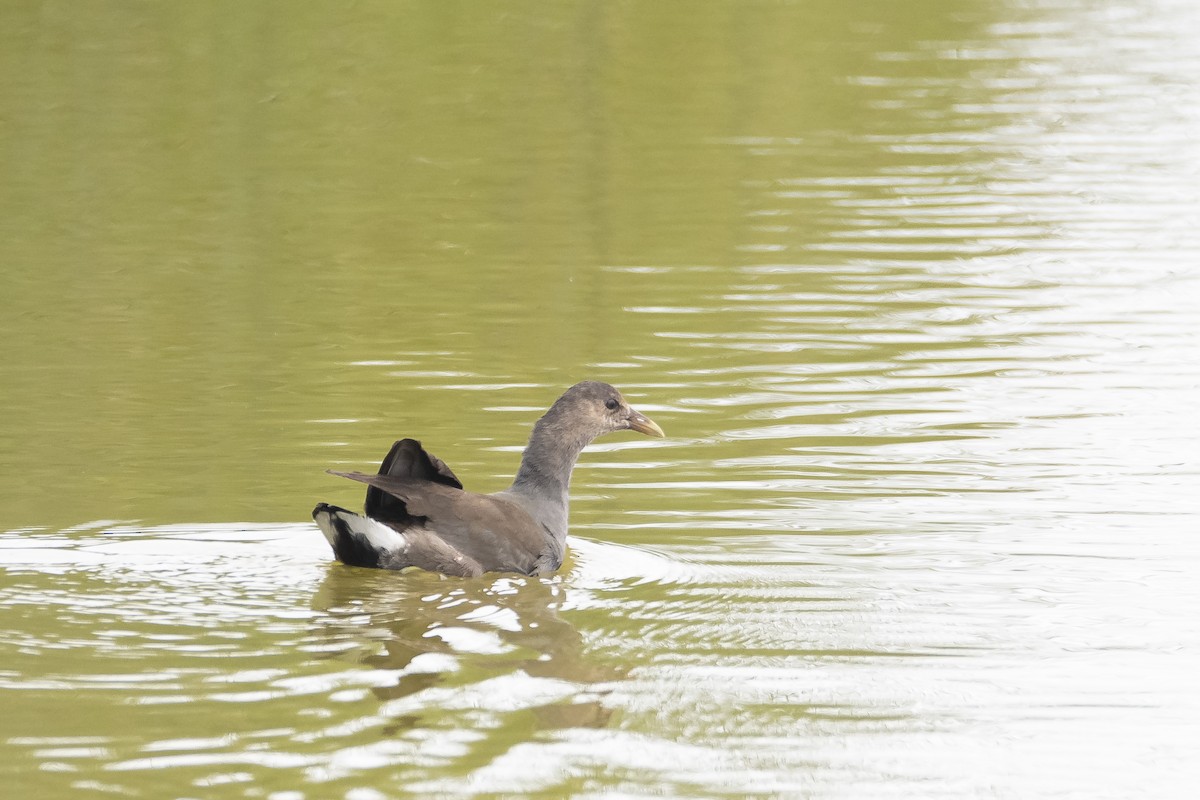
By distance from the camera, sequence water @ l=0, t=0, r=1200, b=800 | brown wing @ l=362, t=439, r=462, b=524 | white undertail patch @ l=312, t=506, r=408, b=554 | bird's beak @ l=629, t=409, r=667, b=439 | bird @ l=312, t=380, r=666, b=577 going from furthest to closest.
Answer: bird's beak @ l=629, t=409, r=667, b=439 → brown wing @ l=362, t=439, r=462, b=524 → bird @ l=312, t=380, r=666, b=577 → white undertail patch @ l=312, t=506, r=408, b=554 → water @ l=0, t=0, r=1200, b=800

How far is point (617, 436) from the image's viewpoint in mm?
11836

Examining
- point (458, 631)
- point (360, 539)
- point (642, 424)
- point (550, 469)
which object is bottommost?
point (458, 631)

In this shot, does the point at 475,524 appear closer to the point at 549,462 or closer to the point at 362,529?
the point at 362,529

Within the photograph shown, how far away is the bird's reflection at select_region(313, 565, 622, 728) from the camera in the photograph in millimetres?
7449

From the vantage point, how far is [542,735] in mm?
6809

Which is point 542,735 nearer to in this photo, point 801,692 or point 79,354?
point 801,692

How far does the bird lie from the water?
0.54 feet

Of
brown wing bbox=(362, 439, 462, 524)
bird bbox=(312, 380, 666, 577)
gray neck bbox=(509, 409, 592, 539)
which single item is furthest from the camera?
gray neck bbox=(509, 409, 592, 539)

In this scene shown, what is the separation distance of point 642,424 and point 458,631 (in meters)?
2.28

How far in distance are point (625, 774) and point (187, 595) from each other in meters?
2.66

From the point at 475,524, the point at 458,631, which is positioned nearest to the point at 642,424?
the point at 475,524

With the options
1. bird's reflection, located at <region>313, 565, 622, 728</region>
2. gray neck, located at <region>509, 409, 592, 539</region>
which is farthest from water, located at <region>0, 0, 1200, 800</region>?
gray neck, located at <region>509, 409, 592, 539</region>

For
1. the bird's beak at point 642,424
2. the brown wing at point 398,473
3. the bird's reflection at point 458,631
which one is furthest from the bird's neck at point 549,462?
the brown wing at point 398,473

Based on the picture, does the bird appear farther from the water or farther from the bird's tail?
the water
